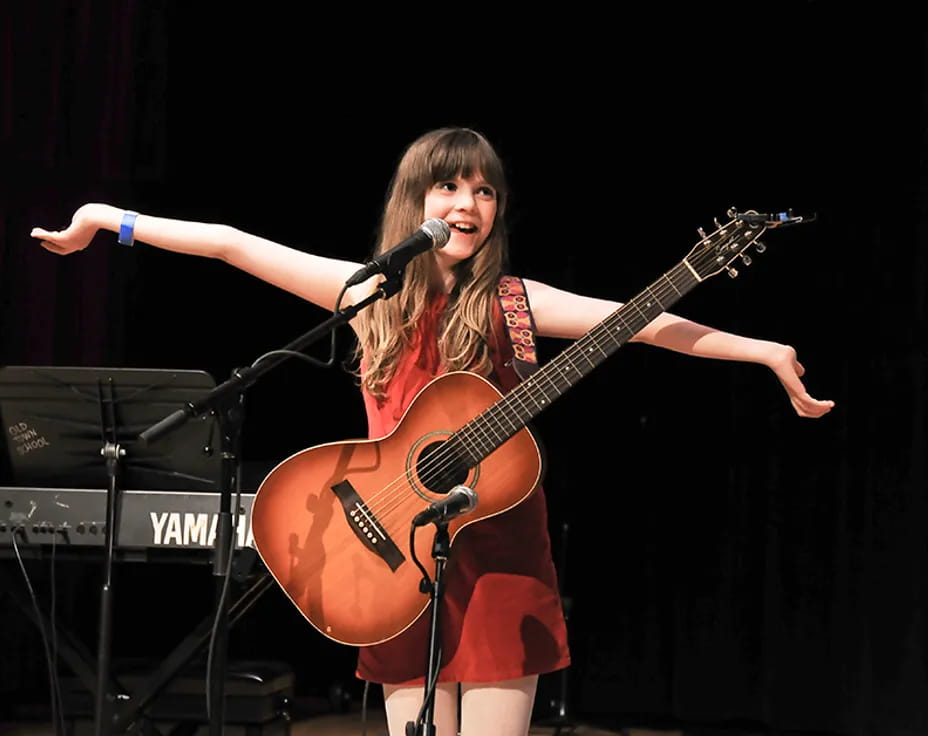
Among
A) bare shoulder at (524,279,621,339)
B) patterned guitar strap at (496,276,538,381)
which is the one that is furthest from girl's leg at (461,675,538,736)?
bare shoulder at (524,279,621,339)

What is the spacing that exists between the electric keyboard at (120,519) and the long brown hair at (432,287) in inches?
37.8

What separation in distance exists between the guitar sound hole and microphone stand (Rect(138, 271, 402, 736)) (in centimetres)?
31

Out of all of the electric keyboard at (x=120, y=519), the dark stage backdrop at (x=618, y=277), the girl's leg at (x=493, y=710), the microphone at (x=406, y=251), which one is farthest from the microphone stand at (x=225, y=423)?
the dark stage backdrop at (x=618, y=277)

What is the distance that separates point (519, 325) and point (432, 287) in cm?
22

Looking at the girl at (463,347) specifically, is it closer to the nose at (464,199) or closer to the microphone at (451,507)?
the nose at (464,199)

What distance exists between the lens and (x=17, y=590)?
3.80 metres

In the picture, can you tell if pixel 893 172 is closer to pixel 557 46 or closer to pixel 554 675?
pixel 557 46

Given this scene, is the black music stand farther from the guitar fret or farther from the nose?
the guitar fret

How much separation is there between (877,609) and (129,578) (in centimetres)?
333

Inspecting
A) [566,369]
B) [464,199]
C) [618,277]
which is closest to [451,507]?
[566,369]

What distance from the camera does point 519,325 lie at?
247 cm

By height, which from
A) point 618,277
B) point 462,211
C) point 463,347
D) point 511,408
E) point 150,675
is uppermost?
point 618,277

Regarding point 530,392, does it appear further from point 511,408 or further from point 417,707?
point 417,707

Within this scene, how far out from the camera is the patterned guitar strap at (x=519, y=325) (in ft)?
7.98
